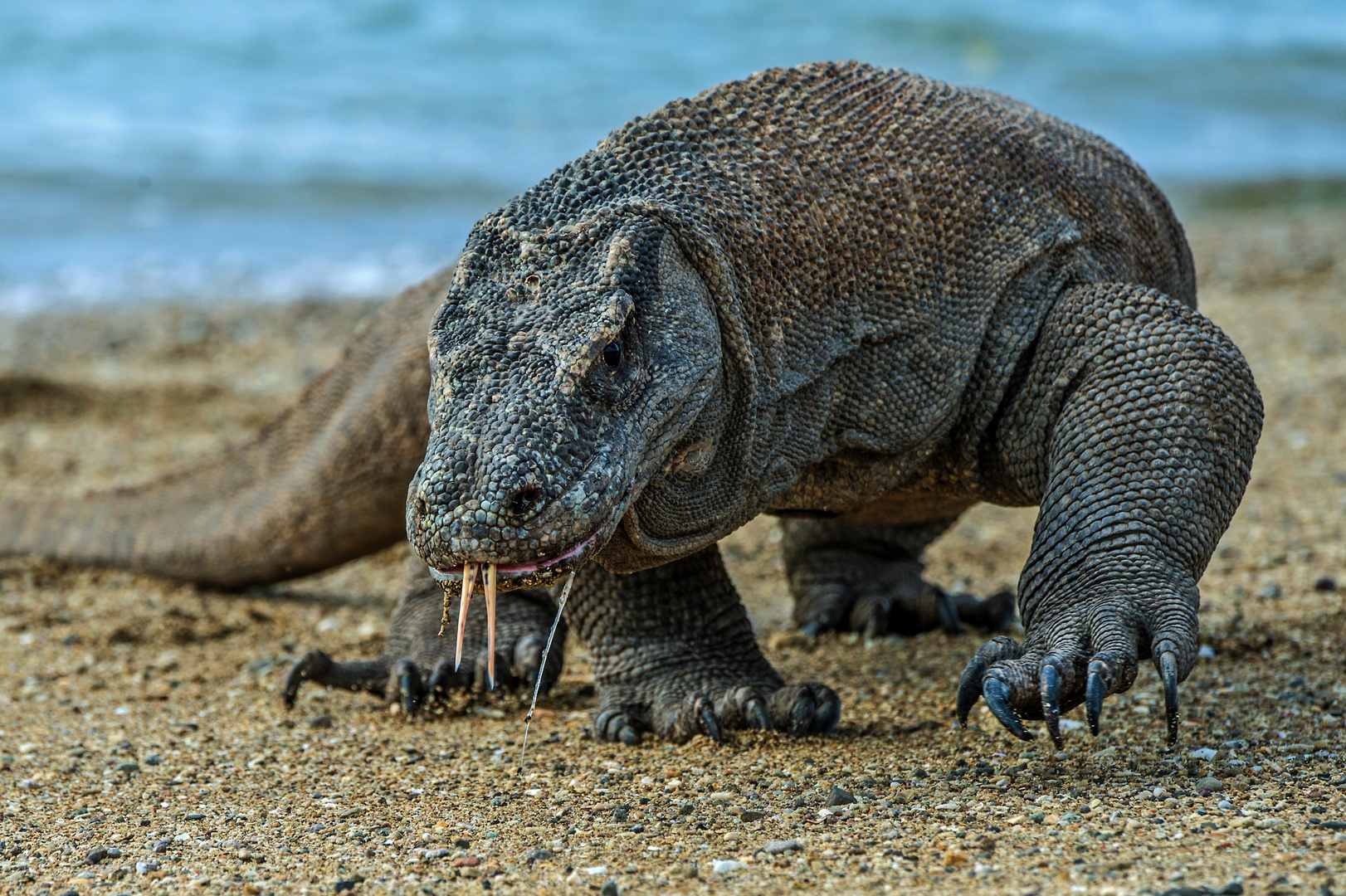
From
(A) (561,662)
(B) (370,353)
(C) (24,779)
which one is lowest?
(C) (24,779)

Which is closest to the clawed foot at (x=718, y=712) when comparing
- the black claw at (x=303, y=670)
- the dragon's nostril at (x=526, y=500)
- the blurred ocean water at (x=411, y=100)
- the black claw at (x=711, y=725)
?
the black claw at (x=711, y=725)

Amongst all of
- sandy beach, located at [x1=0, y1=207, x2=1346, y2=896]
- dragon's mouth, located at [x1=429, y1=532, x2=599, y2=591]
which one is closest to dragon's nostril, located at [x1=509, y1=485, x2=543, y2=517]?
dragon's mouth, located at [x1=429, y1=532, x2=599, y2=591]

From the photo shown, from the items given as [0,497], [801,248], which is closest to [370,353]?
[801,248]

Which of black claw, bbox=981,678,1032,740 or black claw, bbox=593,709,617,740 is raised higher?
black claw, bbox=981,678,1032,740

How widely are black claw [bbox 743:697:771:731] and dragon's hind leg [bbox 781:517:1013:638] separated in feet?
4.79

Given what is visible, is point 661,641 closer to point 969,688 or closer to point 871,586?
point 969,688

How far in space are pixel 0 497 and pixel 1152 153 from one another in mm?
15890

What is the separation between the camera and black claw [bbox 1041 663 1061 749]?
3.08 m

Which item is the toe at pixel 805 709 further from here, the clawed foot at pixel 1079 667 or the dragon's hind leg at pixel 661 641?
the clawed foot at pixel 1079 667

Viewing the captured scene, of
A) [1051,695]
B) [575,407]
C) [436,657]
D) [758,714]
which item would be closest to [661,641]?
[758,714]

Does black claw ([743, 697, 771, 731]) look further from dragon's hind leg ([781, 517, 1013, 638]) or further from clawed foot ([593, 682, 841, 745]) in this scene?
dragon's hind leg ([781, 517, 1013, 638])

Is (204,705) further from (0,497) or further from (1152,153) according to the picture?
(1152,153)

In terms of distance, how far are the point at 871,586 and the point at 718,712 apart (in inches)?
65.5

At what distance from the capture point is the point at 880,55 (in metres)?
23.7
